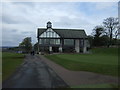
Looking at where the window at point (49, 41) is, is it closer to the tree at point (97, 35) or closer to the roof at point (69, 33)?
the roof at point (69, 33)

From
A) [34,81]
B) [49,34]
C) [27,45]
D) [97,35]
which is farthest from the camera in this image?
[27,45]

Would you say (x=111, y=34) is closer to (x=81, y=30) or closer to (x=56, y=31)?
(x=81, y=30)

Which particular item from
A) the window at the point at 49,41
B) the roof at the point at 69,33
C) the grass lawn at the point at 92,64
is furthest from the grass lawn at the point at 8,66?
the roof at the point at 69,33

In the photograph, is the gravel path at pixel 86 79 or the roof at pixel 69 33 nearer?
the gravel path at pixel 86 79

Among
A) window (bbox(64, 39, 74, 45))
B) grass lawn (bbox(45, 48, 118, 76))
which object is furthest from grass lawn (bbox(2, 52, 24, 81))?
window (bbox(64, 39, 74, 45))

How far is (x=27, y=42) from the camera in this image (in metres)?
96.2

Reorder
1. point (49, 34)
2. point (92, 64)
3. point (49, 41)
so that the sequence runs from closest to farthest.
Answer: point (92, 64) < point (49, 41) < point (49, 34)

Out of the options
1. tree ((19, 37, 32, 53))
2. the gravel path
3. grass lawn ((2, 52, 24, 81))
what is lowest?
grass lawn ((2, 52, 24, 81))

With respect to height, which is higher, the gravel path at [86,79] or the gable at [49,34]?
the gable at [49,34]

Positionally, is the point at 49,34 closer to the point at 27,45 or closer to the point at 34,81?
the point at 27,45

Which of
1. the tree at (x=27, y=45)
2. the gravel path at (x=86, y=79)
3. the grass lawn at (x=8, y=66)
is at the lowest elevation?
the grass lawn at (x=8, y=66)

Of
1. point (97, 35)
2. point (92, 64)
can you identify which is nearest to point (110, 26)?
point (97, 35)

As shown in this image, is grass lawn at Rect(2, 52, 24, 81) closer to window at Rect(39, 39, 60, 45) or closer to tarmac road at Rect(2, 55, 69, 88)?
tarmac road at Rect(2, 55, 69, 88)

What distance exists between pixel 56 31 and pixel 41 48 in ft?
34.0
